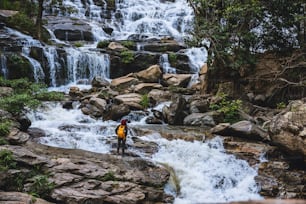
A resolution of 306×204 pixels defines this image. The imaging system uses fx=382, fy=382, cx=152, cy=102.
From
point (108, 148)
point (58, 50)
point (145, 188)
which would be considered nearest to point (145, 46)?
point (58, 50)

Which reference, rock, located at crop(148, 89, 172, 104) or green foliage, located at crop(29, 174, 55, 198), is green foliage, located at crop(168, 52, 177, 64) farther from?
green foliage, located at crop(29, 174, 55, 198)

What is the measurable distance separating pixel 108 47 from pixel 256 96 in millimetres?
10530

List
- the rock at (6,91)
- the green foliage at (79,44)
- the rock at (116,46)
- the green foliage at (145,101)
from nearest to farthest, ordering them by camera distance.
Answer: the rock at (6,91) → the green foliage at (145,101) → the rock at (116,46) → the green foliage at (79,44)

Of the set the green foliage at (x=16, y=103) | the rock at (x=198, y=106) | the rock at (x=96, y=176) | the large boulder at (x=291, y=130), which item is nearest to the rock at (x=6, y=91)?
the green foliage at (x=16, y=103)

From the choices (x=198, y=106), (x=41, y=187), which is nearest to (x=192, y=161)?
(x=41, y=187)

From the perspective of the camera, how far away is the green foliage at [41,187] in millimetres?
8336

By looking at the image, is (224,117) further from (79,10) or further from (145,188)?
(79,10)

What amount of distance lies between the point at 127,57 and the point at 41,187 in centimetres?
1537

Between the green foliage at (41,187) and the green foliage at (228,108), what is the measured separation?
29.0ft

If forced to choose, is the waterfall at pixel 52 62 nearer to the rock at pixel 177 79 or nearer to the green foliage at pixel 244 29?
the rock at pixel 177 79

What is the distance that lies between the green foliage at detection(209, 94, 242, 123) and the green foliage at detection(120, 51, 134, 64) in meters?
7.89

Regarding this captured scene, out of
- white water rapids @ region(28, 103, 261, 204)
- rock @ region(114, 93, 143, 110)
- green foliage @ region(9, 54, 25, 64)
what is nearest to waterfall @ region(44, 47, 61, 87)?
green foliage @ region(9, 54, 25, 64)

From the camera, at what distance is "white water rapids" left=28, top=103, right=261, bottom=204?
10.3 m

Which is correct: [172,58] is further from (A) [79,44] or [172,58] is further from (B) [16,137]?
(B) [16,137]
